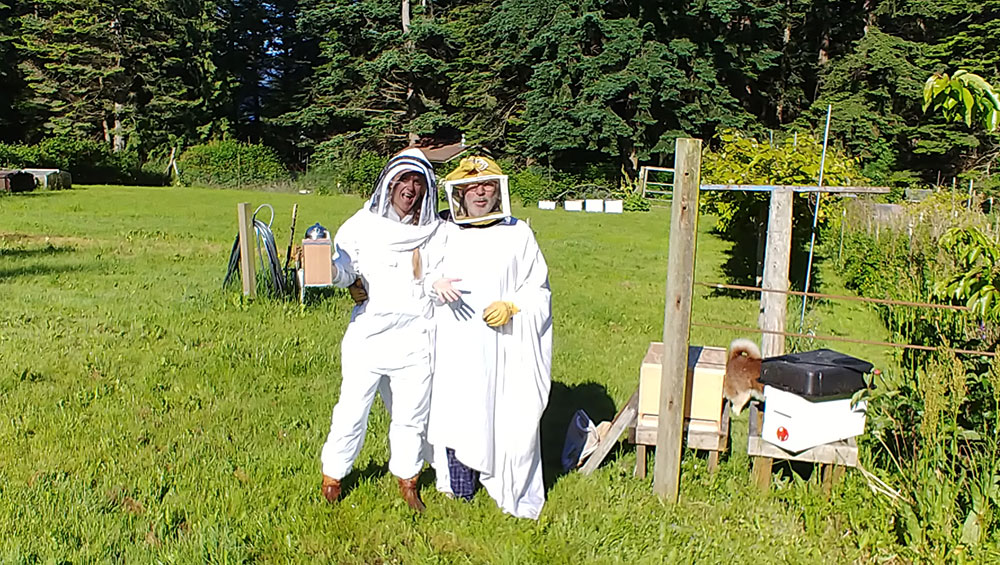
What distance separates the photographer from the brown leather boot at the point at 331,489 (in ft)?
14.3

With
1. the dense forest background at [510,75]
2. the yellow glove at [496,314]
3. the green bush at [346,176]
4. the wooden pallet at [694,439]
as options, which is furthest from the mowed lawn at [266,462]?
the green bush at [346,176]

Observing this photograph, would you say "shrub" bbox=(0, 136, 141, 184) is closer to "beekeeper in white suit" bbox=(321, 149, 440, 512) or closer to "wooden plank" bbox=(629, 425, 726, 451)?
"beekeeper in white suit" bbox=(321, 149, 440, 512)

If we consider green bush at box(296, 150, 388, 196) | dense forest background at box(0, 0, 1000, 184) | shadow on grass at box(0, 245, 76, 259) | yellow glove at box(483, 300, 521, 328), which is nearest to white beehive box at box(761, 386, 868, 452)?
yellow glove at box(483, 300, 521, 328)

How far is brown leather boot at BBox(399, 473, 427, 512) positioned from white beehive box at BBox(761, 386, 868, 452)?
202 centimetres

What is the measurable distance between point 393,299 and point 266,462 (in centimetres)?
176

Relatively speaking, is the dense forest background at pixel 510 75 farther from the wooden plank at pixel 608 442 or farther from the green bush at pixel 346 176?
the wooden plank at pixel 608 442

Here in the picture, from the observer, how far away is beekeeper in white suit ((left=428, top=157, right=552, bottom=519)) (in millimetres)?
4129

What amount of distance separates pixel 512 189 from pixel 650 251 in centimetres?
1898

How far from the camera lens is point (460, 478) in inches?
175

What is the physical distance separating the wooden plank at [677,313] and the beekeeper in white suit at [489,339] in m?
0.68

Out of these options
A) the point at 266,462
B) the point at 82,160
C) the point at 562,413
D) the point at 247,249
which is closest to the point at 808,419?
the point at 562,413

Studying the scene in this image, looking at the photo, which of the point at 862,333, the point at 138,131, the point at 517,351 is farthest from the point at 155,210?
the point at 138,131

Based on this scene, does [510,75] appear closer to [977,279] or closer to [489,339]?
[489,339]

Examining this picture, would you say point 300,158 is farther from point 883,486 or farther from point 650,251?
point 883,486
